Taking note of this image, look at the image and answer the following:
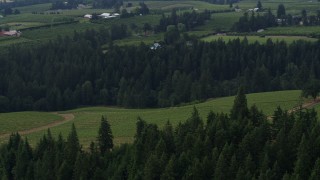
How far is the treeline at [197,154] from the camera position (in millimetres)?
48594

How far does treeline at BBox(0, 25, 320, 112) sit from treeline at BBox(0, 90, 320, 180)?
164ft

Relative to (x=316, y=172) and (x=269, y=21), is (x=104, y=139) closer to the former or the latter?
(x=316, y=172)

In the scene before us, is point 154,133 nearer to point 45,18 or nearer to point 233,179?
point 233,179

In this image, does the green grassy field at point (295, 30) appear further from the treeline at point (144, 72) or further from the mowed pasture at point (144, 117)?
the mowed pasture at point (144, 117)

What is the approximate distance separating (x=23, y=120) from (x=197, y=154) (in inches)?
1833

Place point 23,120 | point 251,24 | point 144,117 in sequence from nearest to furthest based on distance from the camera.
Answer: point 144,117
point 23,120
point 251,24

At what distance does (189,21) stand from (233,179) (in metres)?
138

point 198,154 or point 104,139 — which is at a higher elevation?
point 198,154

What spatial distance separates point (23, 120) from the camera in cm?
9169

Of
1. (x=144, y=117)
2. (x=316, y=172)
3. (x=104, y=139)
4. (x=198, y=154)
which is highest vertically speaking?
(x=316, y=172)

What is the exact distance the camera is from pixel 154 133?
188 feet

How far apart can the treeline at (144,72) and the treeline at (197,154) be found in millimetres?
49998

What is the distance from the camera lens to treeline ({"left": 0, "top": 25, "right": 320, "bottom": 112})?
114m

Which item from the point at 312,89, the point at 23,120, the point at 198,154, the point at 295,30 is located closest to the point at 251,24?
the point at 295,30
